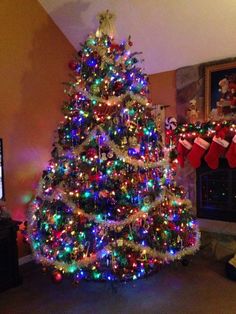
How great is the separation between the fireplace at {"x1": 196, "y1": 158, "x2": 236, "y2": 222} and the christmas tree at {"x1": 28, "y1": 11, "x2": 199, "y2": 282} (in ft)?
3.18

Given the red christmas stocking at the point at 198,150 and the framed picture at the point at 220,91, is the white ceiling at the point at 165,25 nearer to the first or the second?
the framed picture at the point at 220,91

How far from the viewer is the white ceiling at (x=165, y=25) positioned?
10.4ft

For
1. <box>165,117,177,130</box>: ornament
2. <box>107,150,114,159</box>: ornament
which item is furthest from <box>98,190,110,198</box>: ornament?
<box>165,117,177,130</box>: ornament

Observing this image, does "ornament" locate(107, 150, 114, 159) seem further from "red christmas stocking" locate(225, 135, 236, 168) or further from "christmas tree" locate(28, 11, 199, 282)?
"red christmas stocking" locate(225, 135, 236, 168)

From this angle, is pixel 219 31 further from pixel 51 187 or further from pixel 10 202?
pixel 10 202

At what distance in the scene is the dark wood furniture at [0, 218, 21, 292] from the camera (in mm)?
2699

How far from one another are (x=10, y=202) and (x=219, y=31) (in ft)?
9.58

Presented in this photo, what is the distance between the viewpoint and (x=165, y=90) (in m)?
4.03

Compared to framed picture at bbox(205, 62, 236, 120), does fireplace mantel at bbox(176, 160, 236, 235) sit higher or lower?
lower

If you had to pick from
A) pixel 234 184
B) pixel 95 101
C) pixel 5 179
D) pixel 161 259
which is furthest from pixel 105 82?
pixel 234 184

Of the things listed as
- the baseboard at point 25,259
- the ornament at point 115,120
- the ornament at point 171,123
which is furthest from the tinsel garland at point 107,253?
the ornament at point 171,123

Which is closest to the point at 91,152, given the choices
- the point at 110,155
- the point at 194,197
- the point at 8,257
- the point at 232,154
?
the point at 110,155

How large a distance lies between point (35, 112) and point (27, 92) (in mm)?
241

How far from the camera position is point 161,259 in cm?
275
